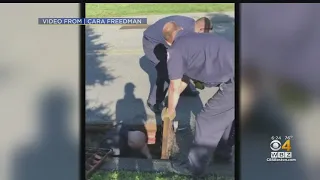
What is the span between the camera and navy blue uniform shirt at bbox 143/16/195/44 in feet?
13.3

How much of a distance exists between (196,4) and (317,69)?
135 centimetres

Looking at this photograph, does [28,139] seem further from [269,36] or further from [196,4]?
[269,36]

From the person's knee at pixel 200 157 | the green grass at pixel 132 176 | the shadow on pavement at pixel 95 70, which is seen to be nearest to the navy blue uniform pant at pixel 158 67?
the shadow on pavement at pixel 95 70

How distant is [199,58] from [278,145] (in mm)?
1154

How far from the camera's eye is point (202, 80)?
4.04 metres

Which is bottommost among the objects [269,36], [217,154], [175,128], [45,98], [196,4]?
[217,154]

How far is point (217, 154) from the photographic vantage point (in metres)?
4.04

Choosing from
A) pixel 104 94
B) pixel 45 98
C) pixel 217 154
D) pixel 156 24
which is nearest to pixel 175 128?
pixel 217 154

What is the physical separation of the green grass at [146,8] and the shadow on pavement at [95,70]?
0.77ft

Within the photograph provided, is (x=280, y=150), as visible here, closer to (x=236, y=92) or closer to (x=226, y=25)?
(x=236, y=92)

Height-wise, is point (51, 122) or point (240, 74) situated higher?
point (240, 74)

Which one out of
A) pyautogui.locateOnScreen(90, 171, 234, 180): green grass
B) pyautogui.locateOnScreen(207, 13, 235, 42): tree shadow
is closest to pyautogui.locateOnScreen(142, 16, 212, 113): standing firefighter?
pyautogui.locateOnScreen(207, 13, 235, 42): tree shadow

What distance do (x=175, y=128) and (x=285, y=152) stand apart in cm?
110

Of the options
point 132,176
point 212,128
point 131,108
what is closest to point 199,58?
point 212,128
